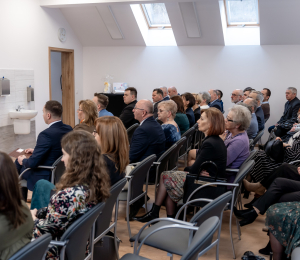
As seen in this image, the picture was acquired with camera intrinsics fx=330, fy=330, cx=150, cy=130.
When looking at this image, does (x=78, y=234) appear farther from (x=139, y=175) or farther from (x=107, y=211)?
(x=139, y=175)

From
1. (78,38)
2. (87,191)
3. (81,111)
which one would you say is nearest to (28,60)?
(78,38)

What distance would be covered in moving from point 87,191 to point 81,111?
7.51 feet

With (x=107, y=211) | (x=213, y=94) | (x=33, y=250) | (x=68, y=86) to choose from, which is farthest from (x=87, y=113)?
(x=68, y=86)

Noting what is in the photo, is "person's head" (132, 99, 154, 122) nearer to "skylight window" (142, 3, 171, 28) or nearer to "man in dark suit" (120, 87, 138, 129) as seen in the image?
"man in dark suit" (120, 87, 138, 129)

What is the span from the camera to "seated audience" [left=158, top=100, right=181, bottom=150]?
13.0 feet

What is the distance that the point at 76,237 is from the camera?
1.61 m

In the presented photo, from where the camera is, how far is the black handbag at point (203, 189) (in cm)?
273

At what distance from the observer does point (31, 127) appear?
6.99 metres

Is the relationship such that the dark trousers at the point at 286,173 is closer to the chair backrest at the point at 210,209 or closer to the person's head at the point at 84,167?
the chair backrest at the point at 210,209

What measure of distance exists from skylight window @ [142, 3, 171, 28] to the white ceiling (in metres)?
0.54

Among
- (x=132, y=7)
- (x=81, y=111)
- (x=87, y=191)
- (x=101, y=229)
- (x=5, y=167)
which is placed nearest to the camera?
(x=5, y=167)

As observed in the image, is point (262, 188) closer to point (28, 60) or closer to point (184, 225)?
point (184, 225)

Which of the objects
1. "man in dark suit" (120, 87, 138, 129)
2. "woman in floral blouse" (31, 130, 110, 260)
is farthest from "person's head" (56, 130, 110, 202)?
"man in dark suit" (120, 87, 138, 129)

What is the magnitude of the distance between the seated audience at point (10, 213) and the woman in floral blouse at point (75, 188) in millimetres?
241
